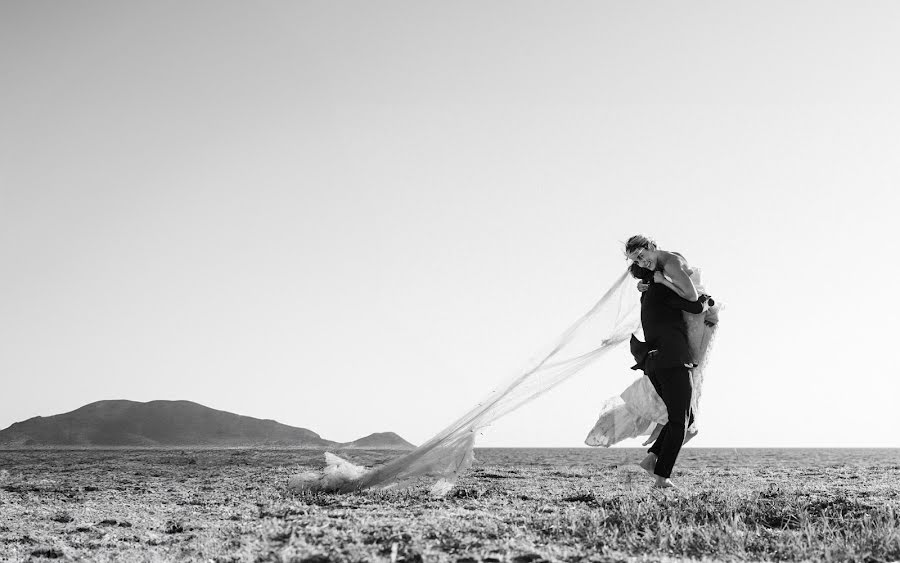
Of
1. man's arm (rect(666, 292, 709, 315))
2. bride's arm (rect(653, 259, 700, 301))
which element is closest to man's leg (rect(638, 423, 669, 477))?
man's arm (rect(666, 292, 709, 315))

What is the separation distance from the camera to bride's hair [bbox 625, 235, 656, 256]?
716 centimetres

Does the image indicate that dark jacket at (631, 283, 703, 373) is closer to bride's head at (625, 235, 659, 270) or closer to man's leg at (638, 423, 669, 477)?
bride's head at (625, 235, 659, 270)

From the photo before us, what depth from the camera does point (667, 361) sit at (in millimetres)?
6930

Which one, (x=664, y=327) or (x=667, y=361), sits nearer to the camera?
(x=667, y=361)

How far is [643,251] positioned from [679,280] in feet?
1.46

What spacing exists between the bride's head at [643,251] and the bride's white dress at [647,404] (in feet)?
1.70

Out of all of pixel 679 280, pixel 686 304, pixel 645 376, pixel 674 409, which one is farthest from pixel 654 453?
pixel 679 280

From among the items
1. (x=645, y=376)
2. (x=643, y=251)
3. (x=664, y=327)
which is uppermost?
(x=643, y=251)

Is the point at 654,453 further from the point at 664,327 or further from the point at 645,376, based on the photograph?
the point at 664,327

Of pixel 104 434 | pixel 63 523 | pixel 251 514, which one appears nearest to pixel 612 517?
pixel 251 514

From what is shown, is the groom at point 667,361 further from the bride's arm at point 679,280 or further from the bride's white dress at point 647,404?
the bride's white dress at point 647,404

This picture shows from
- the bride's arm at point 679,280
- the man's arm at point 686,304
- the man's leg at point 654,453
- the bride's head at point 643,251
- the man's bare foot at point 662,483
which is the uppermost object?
the bride's head at point 643,251

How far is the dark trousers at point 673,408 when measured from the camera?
6.90m

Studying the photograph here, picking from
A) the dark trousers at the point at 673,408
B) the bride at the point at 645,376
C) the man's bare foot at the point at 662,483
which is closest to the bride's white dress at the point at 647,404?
the bride at the point at 645,376
